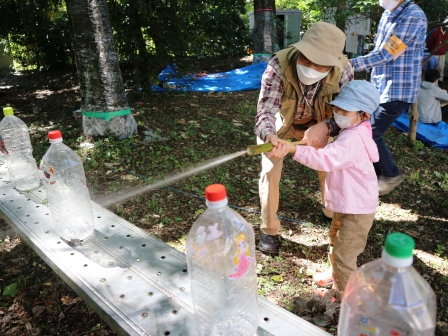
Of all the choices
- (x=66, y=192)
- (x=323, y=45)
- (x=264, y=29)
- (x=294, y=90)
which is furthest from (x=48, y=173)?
(x=264, y=29)

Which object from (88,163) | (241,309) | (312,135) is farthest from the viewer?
(88,163)

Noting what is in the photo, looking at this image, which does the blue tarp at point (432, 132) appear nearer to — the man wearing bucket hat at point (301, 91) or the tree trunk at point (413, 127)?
the tree trunk at point (413, 127)

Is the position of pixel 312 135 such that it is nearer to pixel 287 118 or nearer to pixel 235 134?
pixel 287 118

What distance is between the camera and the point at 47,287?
9.59ft

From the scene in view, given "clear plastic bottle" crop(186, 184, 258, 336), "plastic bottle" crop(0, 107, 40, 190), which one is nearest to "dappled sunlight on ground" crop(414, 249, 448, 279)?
"clear plastic bottle" crop(186, 184, 258, 336)

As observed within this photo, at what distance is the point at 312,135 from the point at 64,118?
17.6 ft

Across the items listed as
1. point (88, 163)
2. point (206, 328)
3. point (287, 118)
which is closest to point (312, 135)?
point (287, 118)

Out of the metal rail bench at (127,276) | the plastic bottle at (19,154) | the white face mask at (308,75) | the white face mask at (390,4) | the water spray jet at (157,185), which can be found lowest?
the water spray jet at (157,185)

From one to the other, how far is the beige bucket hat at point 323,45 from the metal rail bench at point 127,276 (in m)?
1.53

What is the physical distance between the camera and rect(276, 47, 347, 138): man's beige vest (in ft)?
8.97

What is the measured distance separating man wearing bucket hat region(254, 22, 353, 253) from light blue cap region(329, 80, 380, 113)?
260 mm

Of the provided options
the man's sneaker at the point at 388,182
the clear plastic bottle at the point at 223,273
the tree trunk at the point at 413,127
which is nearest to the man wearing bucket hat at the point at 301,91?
the clear plastic bottle at the point at 223,273

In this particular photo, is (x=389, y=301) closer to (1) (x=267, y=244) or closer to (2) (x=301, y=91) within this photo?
(2) (x=301, y=91)

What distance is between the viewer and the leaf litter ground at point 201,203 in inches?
107
